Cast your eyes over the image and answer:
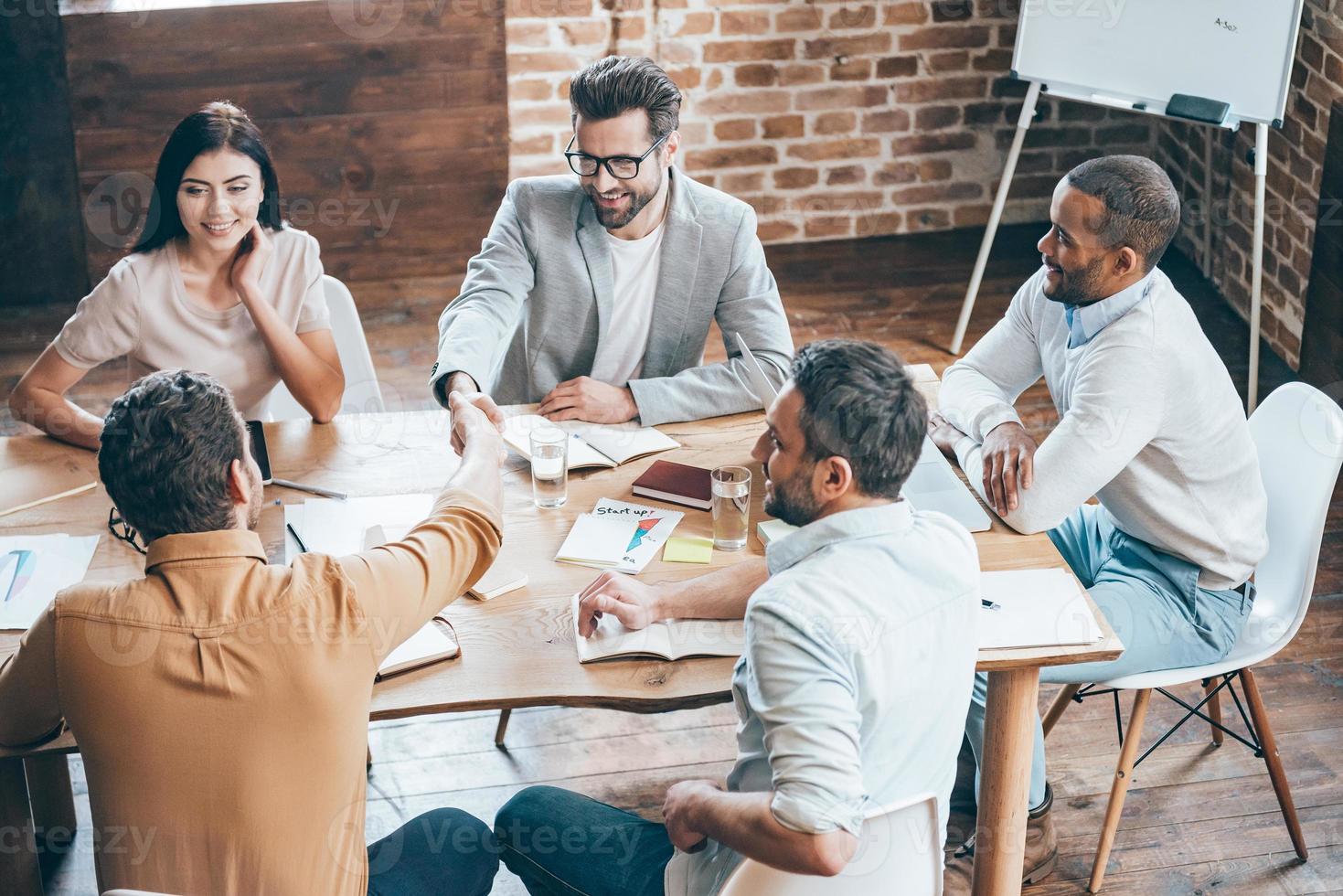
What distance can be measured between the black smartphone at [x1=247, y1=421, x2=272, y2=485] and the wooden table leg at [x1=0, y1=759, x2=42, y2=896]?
1.96ft

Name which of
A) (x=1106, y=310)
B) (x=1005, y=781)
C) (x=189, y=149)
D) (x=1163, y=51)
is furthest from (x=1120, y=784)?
(x=1163, y=51)

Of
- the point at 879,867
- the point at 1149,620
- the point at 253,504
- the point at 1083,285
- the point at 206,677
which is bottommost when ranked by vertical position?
the point at 1149,620

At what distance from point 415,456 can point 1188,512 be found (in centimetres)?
136

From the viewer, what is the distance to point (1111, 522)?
8.67 ft

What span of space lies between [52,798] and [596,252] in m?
1.49

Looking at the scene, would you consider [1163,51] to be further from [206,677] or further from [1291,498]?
[206,677]

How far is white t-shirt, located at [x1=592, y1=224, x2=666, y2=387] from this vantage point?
2902mm

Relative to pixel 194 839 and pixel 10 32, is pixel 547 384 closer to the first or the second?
pixel 194 839

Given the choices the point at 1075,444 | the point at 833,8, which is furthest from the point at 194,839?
→ the point at 833,8

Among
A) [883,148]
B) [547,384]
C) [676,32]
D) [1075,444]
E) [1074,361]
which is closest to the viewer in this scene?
[1075,444]

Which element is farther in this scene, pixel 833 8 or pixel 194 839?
pixel 833 8

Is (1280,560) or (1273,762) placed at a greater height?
(1280,560)

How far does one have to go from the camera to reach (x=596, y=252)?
2.86 meters

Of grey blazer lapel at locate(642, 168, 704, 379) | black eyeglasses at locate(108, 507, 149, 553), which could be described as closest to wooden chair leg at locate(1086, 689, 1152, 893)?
grey blazer lapel at locate(642, 168, 704, 379)
